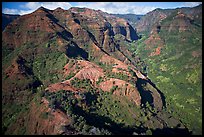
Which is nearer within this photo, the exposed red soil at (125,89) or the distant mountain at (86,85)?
the distant mountain at (86,85)

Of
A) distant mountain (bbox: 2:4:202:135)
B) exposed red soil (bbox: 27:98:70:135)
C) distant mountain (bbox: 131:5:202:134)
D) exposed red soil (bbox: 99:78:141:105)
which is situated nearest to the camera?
exposed red soil (bbox: 27:98:70:135)

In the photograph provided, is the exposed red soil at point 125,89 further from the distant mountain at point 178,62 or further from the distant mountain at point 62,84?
the distant mountain at point 178,62

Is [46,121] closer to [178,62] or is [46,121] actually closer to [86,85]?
[86,85]

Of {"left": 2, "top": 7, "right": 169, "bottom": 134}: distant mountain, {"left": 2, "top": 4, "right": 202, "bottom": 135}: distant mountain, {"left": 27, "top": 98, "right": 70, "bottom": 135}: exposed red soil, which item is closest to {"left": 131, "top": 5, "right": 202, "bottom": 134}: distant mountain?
{"left": 2, "top": 4, "right": 202, "bottom": 135}: distant mountain

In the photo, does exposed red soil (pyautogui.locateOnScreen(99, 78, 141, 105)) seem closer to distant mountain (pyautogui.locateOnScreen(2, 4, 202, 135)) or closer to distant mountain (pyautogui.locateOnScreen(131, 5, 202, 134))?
distant mountain (pyautogui.locateOnScreen(2, 4, 202, 135))

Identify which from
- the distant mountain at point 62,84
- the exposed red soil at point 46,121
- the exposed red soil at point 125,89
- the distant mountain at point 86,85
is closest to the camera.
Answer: the exposed red soil at point 46,121

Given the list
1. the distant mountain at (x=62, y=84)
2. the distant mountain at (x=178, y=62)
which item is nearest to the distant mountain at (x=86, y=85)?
the distant mountain at (x=62, y=84)

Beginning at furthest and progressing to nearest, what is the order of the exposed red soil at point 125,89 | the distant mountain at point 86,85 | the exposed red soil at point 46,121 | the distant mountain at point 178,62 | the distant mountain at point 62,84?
the distant mountain at point 178,62, the exposed red soil at point 125,89, the distant mountain at point 86,85, the distant mountain at point 62,84, the exposed red soil at point 46,121

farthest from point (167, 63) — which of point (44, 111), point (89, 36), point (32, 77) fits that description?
point (44, 111)

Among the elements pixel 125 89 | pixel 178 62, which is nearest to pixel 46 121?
pixel 125 89

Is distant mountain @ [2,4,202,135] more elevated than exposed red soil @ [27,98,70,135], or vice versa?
distant mountain @ [2,4,202,135]

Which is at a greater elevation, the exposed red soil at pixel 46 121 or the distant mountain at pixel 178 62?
the distant mountain at pixel 178 62
